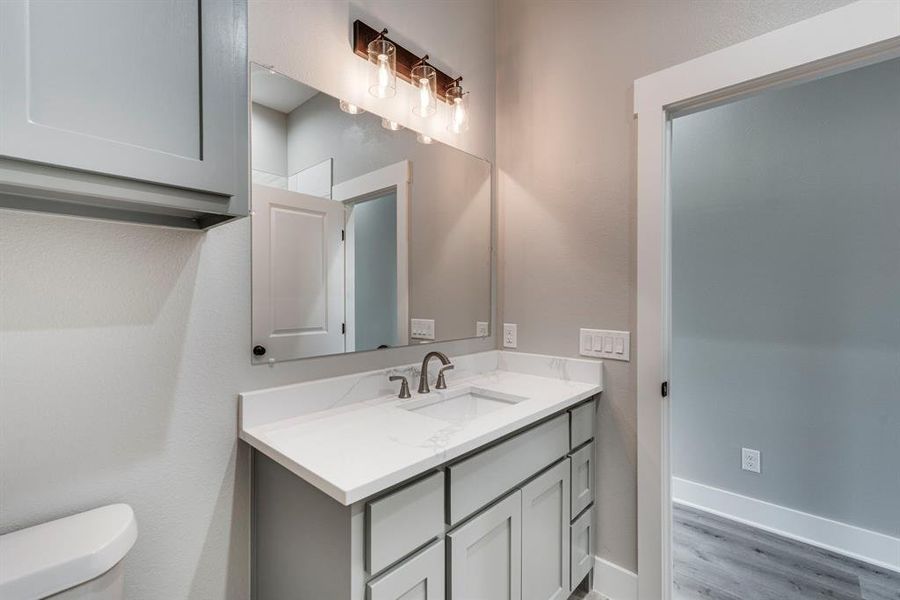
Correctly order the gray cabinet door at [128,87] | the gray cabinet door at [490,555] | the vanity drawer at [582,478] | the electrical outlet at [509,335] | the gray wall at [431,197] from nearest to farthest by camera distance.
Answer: the gray cabinet door at [128,87] → the gray cabinet door at [490,555] → the gray wall at [431,197] → the vanity drawer at [582,478] → the electrical outlet at [509,335]

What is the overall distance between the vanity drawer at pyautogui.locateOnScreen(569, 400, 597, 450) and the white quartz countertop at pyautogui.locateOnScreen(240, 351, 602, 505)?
0.07 m

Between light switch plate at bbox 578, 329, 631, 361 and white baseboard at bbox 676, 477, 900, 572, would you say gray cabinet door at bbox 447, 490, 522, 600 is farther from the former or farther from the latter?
white baseboard at bbox 676, 477, 900, 572

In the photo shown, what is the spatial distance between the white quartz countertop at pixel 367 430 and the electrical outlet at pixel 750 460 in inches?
50.7

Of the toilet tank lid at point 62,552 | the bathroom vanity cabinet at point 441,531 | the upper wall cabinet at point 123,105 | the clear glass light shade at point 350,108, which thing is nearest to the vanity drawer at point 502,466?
the bathroom vanity cabinet at point 441,531

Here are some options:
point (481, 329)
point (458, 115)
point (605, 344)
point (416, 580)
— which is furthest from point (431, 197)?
point (416, 580)

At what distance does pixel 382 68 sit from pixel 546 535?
1.73 meters

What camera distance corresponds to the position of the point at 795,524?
2141 mm

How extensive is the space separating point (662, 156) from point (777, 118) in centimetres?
124

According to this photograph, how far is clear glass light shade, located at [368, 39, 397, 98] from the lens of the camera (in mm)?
Result: 1480

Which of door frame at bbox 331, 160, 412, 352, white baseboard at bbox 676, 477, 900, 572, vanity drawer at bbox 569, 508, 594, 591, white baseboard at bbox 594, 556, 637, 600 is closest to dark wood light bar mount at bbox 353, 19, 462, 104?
door frame at bbox 331, 160, 412, 352

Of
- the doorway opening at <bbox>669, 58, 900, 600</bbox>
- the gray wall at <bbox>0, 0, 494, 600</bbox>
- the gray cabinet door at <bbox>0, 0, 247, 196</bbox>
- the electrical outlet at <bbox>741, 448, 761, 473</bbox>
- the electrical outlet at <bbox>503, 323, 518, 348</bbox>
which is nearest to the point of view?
the gray cabinet door at <bbox>0, 0, 247, 196</bbox>

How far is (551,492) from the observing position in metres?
1.44

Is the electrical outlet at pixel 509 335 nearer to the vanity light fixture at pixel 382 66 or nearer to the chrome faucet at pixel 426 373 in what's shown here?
the chrome faucet at pixel 426 373

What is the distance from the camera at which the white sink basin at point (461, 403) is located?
4.94 ft
